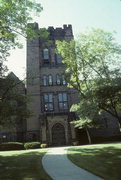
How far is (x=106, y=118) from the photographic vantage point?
29.7 metres

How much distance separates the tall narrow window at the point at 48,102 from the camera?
29.8 m

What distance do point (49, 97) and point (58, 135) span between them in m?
8.11

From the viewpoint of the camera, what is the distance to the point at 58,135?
2573 cm

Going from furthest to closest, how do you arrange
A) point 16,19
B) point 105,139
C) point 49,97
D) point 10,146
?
point 49,97
point 105,139
point 10,146
point 16,19

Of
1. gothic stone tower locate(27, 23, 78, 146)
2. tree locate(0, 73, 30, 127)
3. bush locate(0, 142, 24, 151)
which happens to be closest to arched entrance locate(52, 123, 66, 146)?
gothic stone tower locate(27, 23, 78, 146)

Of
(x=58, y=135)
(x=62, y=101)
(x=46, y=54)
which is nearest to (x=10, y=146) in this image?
(x=58, y=135)

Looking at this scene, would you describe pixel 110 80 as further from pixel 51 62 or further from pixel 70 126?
pixel 51 62

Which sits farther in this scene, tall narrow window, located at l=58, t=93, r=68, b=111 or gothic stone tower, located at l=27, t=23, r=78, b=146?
tall narrow window, located at l=58, t=93, r=68, b=111

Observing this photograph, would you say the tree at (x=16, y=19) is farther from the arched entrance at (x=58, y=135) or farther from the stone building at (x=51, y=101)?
the arched entrance at (x=58, y=135)

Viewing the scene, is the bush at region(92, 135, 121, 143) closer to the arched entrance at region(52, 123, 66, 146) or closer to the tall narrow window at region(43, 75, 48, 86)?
the arched entrance at region(52, 123, 66, 146)

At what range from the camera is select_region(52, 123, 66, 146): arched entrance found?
82.6ft

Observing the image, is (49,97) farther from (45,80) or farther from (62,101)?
(45,80)

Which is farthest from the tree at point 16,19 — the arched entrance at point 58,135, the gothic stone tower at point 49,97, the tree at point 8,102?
the arched entrance at point 58,135

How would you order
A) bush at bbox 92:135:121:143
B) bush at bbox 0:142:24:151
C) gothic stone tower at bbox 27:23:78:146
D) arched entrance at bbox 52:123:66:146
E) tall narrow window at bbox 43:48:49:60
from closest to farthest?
Result: bush at bbox 0:142:24:151, arched entrance at bbox 52:123:66:146, gothic stone tower at bbox 27:23:78:146, bush at bbox 92:135:121:143, tall narrow window at bbox 43:48:49:60
